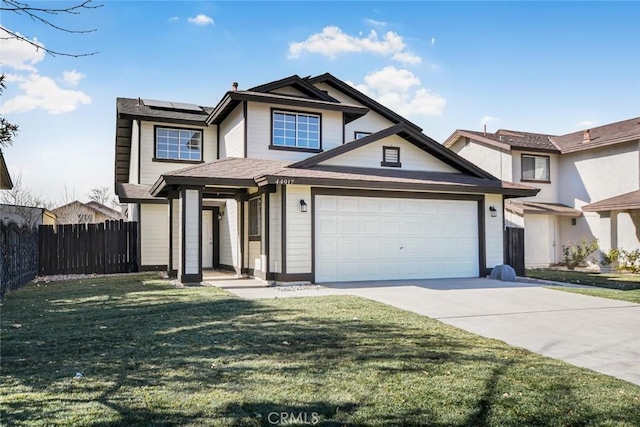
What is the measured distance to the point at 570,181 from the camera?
2314 centimetres

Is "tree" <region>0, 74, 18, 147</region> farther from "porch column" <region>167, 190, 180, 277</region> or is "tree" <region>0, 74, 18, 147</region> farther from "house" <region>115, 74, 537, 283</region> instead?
"porch column" <region>167, 190, 180, 277</region>

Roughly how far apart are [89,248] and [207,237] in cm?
423

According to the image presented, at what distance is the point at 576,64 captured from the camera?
49.9 ft

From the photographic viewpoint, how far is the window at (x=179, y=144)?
17.9 m

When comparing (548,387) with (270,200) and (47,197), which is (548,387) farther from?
(47,197)

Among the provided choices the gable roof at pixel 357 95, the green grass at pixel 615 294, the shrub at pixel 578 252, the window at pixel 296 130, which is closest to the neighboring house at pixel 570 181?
the shrub at pixel 578 252

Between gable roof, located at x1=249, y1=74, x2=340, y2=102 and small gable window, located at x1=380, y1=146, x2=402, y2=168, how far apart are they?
375 centimetres

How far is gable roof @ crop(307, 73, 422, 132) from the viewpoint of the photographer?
18.9m

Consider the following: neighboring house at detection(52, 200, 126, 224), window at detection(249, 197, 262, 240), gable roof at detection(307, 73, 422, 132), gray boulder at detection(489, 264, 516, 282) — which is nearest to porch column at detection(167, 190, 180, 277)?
window at detection(249, 197, 262, 240)

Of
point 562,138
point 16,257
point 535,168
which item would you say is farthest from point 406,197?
point 562,138

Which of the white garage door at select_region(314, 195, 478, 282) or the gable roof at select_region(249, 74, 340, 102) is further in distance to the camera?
the gable roof at select_region(249, 74, 340, 102)

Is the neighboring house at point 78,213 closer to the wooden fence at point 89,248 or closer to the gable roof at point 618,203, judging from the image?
the wooden fence at point 89,248

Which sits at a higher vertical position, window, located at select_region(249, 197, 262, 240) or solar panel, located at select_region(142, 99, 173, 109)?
solar panel, located at select_region(142, 99, 173, 109)

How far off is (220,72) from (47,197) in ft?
118
